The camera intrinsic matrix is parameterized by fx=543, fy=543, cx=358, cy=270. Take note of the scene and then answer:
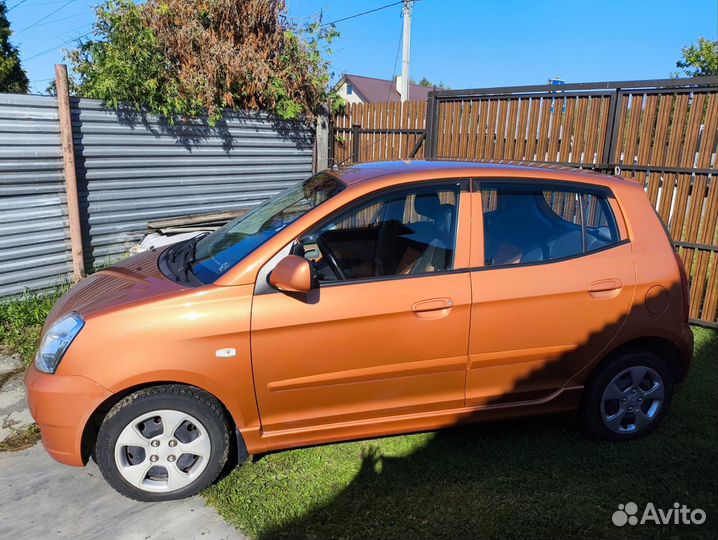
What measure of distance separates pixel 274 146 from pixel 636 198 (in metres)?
5.67

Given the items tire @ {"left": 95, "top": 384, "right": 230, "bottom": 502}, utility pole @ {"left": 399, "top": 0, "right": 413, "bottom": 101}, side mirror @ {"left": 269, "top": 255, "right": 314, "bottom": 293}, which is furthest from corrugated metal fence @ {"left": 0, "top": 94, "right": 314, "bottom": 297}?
utility pole @ {"left": 399, "top": 0, "right": 413, "bottom": 101}

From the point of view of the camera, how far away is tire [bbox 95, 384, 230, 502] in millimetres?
2791

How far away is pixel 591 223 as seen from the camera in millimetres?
3461

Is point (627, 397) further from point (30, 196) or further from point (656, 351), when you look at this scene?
point (30, 196)

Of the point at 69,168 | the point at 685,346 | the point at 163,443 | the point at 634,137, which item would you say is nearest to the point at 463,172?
the point at 685,346

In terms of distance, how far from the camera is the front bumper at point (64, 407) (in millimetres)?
2719

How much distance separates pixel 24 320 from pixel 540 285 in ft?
16.1

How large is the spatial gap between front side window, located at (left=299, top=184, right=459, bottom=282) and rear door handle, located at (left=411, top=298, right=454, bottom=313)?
0.20 m

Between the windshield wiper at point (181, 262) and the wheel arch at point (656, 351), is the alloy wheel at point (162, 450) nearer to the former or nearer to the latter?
the windshield wiper at point (181, 262)

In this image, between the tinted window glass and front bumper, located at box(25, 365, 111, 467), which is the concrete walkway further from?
the tinted window glass

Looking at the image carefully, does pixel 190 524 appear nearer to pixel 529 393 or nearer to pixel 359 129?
pixel 529 393

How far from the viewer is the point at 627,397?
11.6ft

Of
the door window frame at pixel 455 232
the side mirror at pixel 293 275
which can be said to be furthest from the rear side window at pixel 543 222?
the side mirror at pixel 293 275

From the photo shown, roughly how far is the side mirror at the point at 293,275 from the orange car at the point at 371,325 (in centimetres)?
1
